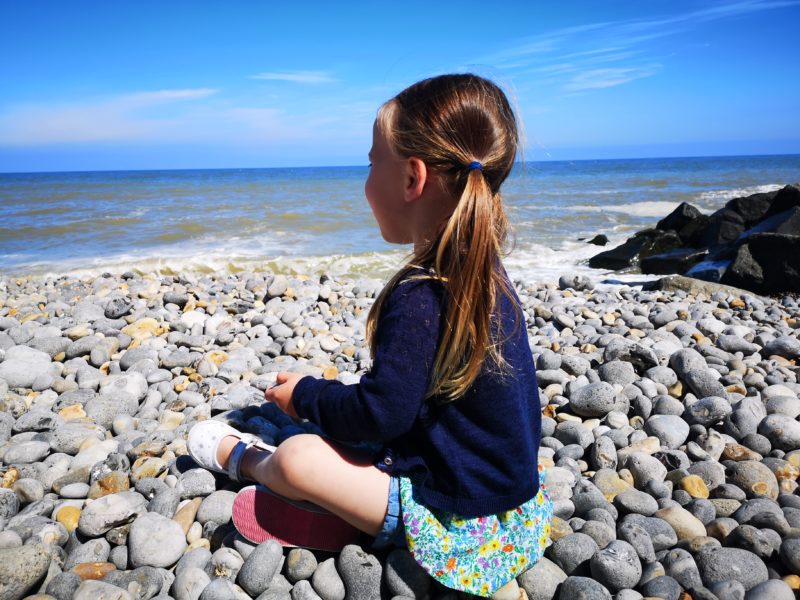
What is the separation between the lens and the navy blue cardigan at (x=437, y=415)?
5.16 feet

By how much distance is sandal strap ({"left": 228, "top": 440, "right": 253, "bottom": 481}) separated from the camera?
2.08 metres

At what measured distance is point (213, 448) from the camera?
2123 millimetres

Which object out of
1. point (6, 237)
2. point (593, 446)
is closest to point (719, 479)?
point (593, 446)

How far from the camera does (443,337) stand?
1582 millimetres

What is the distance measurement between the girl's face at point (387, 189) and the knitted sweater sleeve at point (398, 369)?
315 millimetres

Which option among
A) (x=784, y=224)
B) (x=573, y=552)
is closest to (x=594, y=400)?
(x=573, y=552)

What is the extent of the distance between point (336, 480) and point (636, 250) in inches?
334

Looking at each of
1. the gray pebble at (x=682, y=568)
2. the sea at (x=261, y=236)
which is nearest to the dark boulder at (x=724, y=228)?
the sea at (x=261, y=236)

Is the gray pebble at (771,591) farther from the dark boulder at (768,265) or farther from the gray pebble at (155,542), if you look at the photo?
the dark boulder at (768,265)

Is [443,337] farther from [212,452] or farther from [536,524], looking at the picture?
[212,452]

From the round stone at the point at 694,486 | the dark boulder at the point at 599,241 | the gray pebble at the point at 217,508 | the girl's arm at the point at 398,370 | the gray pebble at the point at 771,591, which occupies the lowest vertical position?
the dark boulder at the point at 599,241

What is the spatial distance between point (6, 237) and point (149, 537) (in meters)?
12.2

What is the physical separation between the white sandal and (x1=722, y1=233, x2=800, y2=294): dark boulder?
19.8 feet

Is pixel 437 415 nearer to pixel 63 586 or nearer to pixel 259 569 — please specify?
pixel 259 569
